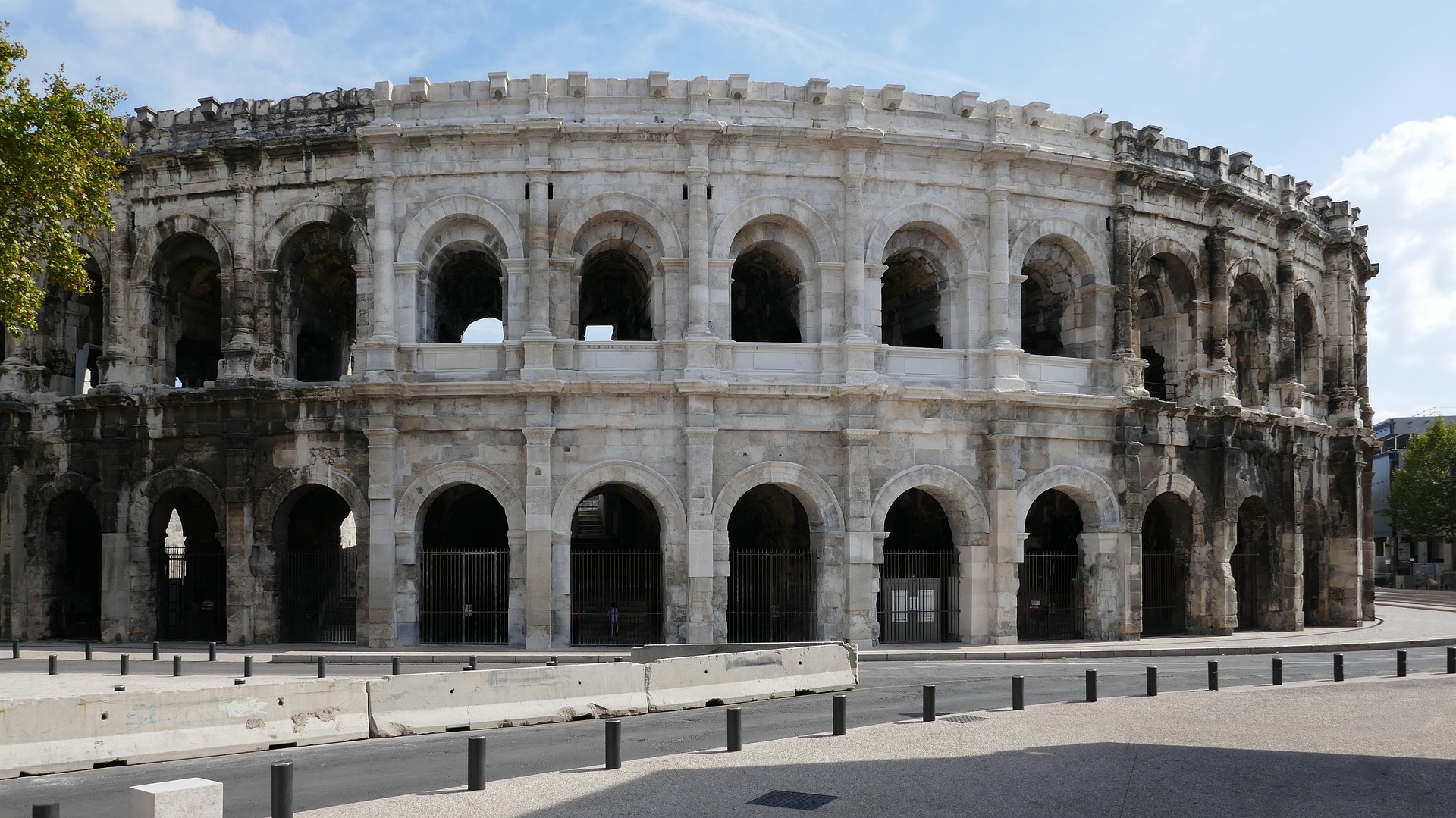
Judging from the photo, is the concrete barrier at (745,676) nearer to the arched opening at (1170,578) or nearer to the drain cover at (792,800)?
the drain cover at (792,800)

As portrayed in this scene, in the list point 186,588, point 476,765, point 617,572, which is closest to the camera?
point 476,765

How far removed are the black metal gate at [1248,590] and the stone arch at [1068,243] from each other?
8.17 meters

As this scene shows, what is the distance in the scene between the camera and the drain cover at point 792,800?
28.5 ft

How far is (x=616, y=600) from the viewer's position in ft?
79.5

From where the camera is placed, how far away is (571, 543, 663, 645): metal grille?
23.6 metres

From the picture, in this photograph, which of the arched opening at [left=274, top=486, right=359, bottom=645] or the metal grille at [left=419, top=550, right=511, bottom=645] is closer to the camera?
the metal grille at [left=419, top=550, right=511, bottom=645]

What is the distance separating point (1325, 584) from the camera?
2814 centimetres

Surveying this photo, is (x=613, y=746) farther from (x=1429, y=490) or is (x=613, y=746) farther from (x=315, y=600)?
(x=1429, y=490)

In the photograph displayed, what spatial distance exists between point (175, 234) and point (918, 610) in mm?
17242

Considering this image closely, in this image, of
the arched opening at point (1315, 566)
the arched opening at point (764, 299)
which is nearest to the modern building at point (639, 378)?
the arched opening at point (764, 299)

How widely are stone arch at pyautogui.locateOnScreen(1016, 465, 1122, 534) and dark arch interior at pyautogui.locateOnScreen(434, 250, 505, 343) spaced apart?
12.2 m

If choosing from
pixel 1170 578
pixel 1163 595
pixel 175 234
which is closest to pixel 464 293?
pixel 175 234

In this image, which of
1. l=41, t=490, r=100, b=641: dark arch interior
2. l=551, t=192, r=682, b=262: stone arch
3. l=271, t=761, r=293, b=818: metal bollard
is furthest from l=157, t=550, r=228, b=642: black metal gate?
l=271, t=761, r=293, b=818: metal bollard

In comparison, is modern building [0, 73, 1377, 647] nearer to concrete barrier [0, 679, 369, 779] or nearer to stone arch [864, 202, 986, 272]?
stone arch [864, 202, 986, 272]
